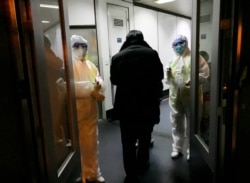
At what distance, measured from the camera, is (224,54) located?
1.17 metres

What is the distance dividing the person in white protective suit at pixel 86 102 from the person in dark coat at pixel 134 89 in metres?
0.19

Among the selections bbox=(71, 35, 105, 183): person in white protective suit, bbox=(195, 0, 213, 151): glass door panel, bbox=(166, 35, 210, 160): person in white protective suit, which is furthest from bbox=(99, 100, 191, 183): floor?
bbox=(195, 0, 213, 151): glass door panel

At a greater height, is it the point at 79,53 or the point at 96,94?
the point at 79,53

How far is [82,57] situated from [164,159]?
5.03 feet

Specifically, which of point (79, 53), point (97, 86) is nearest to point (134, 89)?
point (97, 86)

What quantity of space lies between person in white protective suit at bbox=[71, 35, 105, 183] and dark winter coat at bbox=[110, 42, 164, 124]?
20cm

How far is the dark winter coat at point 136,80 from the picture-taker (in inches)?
→ 80.2

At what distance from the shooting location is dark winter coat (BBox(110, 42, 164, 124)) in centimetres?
204

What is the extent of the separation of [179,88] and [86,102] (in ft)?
3.62

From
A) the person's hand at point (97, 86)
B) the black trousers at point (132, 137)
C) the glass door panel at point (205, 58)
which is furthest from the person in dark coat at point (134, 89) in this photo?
the glass door panel at point (205, 58)

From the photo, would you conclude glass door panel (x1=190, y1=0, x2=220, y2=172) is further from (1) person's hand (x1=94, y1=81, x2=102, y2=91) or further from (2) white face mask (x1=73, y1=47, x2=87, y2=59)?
(2) white face mask (x1=73, y1=47, x2=87, y2=59)

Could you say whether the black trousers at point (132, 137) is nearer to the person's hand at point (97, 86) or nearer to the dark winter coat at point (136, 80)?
the dark winter coat at point (136, 80)

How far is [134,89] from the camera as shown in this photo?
2090mm

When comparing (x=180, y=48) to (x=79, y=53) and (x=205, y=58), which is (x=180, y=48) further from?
(x=79, y=53)
